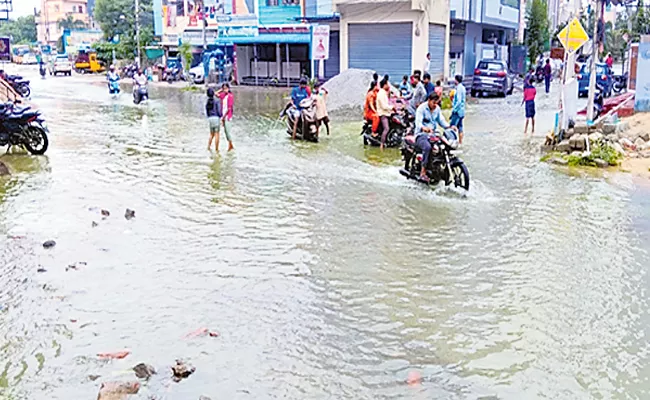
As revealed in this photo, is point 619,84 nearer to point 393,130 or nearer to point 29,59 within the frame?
point 393,130

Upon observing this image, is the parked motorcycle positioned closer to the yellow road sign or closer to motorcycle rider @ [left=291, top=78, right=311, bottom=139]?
motorcycle rider @ [left=291, top=78, right=311, bottom=139]

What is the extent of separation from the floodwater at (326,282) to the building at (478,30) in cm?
2580

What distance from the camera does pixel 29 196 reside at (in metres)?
10.6

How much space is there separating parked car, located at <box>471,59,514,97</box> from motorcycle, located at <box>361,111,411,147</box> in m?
15.1

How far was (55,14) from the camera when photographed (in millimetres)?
113250

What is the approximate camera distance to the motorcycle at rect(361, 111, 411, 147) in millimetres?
15383

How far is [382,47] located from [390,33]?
0.77 metres

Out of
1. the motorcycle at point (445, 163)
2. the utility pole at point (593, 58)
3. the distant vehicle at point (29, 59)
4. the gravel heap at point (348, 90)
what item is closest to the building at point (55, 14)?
the distant vehicle at point (29, 59)

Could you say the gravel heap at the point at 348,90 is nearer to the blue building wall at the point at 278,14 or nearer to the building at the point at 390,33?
the building at the point at 390,33

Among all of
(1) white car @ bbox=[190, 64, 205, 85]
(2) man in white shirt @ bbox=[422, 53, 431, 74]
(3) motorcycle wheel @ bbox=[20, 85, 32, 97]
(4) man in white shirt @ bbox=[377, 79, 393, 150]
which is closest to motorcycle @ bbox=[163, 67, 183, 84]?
(1) white car @ bbox=[190, 64, 205, 85]

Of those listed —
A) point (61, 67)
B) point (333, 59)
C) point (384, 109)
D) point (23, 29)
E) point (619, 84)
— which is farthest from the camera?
point (23, 29)

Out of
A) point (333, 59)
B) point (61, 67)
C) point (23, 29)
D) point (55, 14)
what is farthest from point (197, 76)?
point (23, 29)

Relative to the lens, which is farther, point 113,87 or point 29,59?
point 29,59

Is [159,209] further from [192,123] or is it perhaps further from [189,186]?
[192,123]
